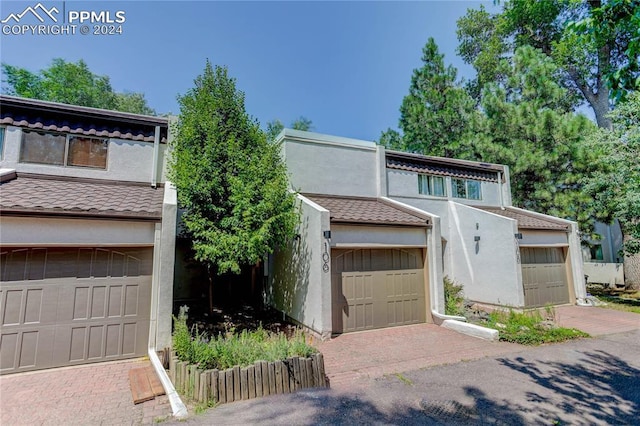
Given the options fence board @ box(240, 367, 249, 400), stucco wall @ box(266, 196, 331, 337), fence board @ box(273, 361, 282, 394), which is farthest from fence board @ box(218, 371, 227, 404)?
stucco wall @ box(266, 196, 331, 337)

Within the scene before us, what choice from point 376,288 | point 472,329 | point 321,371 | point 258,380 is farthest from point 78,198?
point 472,329

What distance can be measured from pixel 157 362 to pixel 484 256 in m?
12.0

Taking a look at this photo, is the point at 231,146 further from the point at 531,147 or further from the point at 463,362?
the point at 531,147

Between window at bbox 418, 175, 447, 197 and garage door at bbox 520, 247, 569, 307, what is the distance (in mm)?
4064

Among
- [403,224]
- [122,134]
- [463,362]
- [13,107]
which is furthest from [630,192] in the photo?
[13,107]

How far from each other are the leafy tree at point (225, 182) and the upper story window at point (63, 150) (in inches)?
90.5

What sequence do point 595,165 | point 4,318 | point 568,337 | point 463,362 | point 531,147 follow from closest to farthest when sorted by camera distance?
point 4,318 < point 463,362 < point 568,337 < point 595,165 < point 531,147

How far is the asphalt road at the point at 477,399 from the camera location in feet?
14.8

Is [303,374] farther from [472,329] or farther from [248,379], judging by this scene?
[472,329]

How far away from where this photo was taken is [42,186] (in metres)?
7.94

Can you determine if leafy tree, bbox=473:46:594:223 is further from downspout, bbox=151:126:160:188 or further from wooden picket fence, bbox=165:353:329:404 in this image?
downspout, bbox=151:126:160:188

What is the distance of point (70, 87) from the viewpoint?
87.7 ft

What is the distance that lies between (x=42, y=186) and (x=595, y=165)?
22011 millimetres

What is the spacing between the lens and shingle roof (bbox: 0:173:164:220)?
21.5 feet
